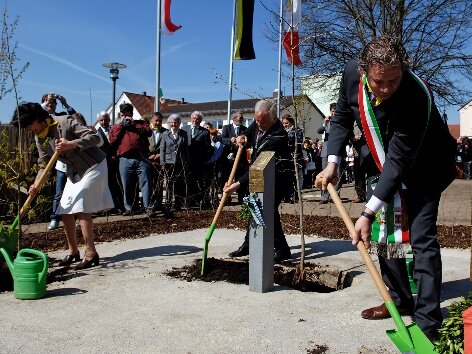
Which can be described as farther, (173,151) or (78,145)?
(173,151)

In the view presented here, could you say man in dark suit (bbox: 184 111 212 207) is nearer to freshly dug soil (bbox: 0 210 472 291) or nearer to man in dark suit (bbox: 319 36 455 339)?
freshly dug soil (bbox: 0 210 472 291)

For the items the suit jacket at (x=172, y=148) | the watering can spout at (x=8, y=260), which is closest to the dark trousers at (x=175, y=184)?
the suit jacket at (x=172, y=148)

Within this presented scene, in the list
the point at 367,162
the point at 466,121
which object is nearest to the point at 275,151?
the point at 367,162

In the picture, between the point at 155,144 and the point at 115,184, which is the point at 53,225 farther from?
the point at 155,144

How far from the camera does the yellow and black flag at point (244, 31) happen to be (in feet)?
54.9

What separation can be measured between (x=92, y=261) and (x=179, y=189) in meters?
5.27

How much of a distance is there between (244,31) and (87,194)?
12.8 meters

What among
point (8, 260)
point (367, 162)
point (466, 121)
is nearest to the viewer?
point (367, 162)

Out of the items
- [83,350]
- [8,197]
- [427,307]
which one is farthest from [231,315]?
[8,197]

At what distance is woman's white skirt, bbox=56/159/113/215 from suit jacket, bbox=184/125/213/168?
5484mm

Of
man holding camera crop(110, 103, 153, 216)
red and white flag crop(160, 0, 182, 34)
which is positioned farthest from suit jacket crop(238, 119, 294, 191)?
red and white flag crop(160, 0, 182, 34)

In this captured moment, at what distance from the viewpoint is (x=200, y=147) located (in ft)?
35.8

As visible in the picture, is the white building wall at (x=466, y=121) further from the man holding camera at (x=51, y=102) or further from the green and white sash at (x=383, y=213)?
the green and white sash at (x=383, y=213)

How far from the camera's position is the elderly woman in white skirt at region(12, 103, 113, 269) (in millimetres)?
5016
